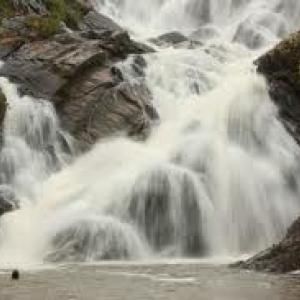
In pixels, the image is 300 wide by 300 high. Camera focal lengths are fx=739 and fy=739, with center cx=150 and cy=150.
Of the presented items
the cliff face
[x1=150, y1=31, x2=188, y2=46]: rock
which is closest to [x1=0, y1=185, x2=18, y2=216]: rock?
the cliff face

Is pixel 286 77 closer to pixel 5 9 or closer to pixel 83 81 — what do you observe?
pixel 83 81

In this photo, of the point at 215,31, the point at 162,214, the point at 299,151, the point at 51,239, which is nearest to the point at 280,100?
the point at 299,151

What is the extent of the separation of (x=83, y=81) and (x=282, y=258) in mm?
13433

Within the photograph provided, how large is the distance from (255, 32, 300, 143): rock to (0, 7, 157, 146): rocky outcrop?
406 centimetres

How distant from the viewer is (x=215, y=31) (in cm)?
3584

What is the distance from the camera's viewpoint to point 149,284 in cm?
1087

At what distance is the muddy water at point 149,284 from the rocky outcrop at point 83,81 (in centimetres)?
1016

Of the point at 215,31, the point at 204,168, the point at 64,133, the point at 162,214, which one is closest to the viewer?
the point at 162,214

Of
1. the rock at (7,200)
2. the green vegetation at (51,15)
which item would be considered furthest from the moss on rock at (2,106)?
the green vegetation at (51,15)

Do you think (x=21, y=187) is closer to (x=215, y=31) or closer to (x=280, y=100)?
(x=280, y=100)

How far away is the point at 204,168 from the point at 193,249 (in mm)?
2916

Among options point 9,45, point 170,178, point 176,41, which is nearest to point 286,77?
point 170,178

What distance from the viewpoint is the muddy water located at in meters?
9.59

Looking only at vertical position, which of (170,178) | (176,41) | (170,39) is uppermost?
(170,39)
